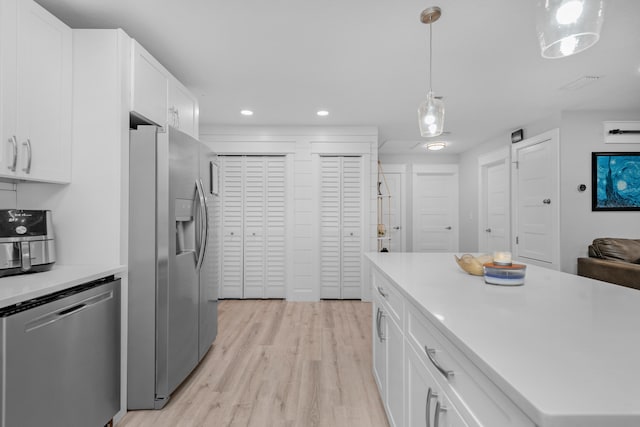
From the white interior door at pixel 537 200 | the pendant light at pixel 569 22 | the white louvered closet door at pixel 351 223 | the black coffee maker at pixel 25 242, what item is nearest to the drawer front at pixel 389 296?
the pendant light at pixel 569 22

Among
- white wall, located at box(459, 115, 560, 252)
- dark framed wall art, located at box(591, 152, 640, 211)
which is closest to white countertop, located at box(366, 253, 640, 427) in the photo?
dark framed wall art, located at box(591, 152, 640, 211)

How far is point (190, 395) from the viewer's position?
6.91ft

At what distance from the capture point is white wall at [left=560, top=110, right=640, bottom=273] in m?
3.71

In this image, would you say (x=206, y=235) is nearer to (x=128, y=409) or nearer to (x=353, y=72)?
(x=128, y=409)

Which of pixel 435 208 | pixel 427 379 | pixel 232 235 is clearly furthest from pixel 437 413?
pixel 435 208

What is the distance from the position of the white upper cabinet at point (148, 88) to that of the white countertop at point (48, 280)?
101cm

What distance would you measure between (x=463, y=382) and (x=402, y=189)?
19.5ft

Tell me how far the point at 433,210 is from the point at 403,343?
5.56m

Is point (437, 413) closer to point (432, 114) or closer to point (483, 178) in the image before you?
point (432, 114)

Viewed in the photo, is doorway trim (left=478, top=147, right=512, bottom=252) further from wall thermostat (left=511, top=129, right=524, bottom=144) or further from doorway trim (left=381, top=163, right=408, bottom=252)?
doorway trim (left=381, top=163, right=408, bottom=252)

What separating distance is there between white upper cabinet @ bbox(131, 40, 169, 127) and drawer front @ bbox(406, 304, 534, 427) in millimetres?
2093

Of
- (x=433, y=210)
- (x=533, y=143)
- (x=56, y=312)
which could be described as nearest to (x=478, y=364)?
(x=56, y=312)

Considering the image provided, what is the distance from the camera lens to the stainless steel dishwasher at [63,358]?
1.18 metres

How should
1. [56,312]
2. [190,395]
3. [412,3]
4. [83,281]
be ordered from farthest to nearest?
[190,395], [412,3], [83,281], [56,312]
